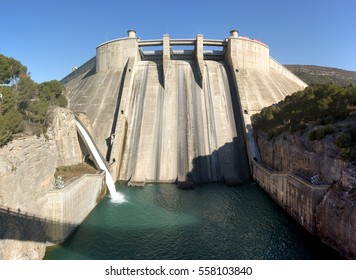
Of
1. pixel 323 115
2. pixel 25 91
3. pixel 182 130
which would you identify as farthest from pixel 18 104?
pixel 323 115

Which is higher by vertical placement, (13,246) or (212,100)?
(212,100)

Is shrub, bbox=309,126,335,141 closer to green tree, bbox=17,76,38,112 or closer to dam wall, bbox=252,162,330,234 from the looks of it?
dam wall, bbox=252,162,330,234

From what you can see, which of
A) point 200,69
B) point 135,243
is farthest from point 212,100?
point 135,243

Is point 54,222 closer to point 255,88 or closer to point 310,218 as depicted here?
point 310,218

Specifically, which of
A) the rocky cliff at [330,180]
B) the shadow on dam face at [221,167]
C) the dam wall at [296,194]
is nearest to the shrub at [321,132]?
the rocky cliff at [330,180]

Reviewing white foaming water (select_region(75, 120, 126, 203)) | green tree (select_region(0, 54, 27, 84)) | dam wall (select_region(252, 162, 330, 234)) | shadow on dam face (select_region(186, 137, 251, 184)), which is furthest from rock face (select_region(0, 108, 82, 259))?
shadow on dam face (select_region(186, 137, 251, 184))

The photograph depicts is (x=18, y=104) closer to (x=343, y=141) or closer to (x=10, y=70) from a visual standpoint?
(x=10, y=70)
